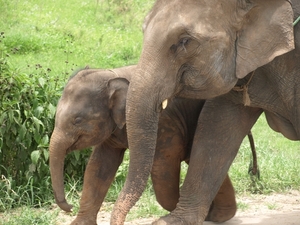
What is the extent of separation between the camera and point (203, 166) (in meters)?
5.39

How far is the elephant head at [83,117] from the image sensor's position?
5434mm

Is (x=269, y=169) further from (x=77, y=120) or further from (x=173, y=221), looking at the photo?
(x=77, y=120)

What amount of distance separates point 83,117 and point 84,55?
19.7 feet

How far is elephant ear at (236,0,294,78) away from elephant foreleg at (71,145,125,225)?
133 centimetres

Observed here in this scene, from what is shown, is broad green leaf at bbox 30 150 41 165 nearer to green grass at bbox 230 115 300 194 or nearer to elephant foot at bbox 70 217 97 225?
elephant foot at bbox 70 217 97 225

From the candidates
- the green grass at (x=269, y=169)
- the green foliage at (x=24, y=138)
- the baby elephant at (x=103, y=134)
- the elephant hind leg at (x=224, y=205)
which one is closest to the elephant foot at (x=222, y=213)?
the elephant hind leg at (x=224, y=205)

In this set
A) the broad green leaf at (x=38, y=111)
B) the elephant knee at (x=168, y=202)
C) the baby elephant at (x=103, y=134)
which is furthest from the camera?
the broad green leaf at (x=38, y=111)

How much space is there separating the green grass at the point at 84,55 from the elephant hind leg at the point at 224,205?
0.54 metres

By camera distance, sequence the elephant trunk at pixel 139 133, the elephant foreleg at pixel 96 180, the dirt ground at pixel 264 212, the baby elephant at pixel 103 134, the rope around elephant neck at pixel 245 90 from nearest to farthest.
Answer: the elephant trunk at pixel 139 133, the rope around elephant neck at pixel 245 90, the baby elephant at pixel 103 134, the elephant foreleg at pixel 96 180, the dirt ground at pixel 264 212

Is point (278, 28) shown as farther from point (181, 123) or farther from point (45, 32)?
point (45, 32)

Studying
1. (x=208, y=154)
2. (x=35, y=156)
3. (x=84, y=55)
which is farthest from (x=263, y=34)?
(x=84, y=55)

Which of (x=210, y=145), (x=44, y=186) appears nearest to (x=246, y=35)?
(x=210, y=145)

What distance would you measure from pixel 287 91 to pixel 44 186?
2.47 meters

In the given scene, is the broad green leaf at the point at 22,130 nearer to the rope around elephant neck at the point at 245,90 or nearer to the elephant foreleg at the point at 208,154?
the elephant foreleg at the point at 208,154
